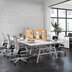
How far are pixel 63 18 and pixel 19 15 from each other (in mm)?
3744

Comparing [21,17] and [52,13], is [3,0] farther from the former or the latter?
[52,13]

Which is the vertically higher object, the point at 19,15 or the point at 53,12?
the point at 53,12

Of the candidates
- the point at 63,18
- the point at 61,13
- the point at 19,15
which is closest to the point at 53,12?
the point at 61,13

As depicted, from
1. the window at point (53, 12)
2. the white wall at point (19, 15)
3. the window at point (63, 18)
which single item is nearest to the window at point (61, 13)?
the window at point (63, 18)

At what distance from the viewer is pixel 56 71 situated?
379 cm

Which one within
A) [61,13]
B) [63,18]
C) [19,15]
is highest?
[61,13]

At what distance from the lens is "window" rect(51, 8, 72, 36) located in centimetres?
957

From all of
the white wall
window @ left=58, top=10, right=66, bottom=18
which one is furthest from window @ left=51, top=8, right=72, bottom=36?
the white wall

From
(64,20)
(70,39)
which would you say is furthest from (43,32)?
(64,20)

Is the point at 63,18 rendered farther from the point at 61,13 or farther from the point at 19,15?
the point at 19,15

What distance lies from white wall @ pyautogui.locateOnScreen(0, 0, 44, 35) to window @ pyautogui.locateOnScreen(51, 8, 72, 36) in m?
1.16

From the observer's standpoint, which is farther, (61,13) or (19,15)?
(61,13)

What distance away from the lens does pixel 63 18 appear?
10.0 metres

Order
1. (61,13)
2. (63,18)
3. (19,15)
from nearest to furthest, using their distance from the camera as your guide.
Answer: (19,15), (61,13), (63,18)
